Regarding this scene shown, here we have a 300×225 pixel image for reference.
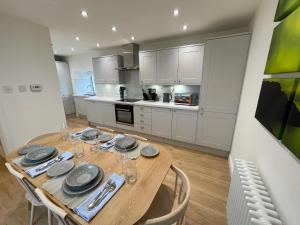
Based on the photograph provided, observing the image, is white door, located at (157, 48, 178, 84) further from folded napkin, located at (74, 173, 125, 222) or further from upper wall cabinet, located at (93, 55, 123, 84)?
folded napkin, located at (74, 173, 125, 222)

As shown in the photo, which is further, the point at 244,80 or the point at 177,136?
the point at 177,136

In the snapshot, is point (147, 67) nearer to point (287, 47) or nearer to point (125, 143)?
point (125, 143)

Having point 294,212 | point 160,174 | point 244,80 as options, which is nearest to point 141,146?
point 160,174

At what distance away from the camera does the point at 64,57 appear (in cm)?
552

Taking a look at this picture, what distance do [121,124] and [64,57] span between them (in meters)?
4.22

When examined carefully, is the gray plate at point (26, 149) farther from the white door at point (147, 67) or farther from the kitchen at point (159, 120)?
the white door at point (147, 67)

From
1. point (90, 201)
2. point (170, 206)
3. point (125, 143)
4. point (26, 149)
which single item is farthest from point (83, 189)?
point (26, 149)

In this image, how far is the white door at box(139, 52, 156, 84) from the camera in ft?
10.6

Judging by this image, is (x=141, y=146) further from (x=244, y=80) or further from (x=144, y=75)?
(x=144, y=75)

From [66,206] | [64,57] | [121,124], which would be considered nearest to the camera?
[66,206]

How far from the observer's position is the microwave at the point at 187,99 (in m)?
2.99

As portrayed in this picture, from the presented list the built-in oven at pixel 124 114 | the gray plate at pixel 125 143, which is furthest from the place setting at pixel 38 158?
the built-in oven at pixel 124 114

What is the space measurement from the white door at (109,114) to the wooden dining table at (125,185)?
2.37 metres

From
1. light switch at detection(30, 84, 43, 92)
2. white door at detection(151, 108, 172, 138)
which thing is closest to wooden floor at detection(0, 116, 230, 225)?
white door at detection(151, 108, 172, 138)
